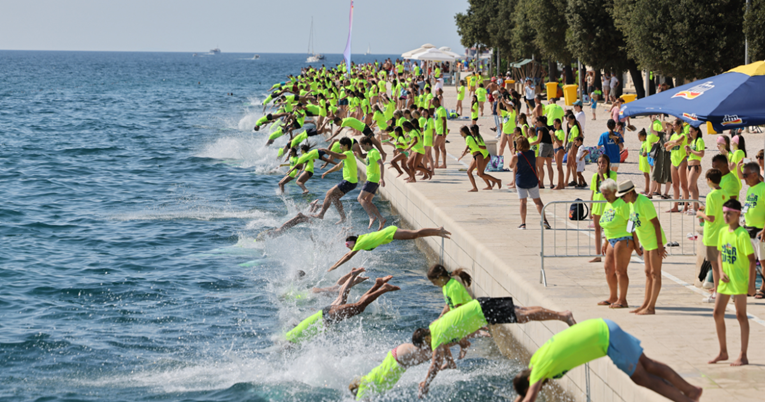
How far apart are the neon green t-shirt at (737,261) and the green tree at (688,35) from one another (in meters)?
22.3

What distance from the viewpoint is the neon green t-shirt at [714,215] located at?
8.47 metres

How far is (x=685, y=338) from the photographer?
8.07 m

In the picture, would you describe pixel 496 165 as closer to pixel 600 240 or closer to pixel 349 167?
pixel 349 167

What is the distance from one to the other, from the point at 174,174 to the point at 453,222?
16838mm

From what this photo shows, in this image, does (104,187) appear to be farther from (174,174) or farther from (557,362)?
(557,362)

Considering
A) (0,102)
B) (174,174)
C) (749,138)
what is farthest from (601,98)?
(0,102)

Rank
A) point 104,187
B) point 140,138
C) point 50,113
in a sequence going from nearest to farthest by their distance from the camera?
point 104,187 → point 140,138 → point 50,113

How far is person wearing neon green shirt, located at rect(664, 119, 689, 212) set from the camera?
14078 millimetres

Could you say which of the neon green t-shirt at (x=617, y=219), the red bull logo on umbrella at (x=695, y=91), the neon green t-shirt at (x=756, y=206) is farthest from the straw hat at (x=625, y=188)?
the red bull logo on umbrella at (x=695, y=91)

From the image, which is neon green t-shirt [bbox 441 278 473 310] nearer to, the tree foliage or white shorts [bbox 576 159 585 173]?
white shorts [bbox 576 159 585 173]

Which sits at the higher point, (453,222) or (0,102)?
(0,102)

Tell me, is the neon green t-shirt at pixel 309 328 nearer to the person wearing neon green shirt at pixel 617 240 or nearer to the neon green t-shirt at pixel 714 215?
the person wearing neon green shirt at pixel 617 240

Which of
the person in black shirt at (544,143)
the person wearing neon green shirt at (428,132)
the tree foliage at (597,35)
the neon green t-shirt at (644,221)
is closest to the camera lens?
the neon green t-shirt at (644,221)

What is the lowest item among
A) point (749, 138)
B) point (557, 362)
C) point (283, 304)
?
point (283, 304)
